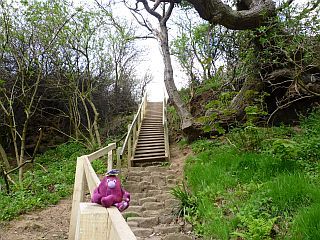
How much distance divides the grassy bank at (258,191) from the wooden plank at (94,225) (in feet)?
6.36

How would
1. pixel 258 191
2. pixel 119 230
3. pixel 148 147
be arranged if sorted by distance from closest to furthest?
pixel 119 230 < pixel 258 191 < pixel 148 147

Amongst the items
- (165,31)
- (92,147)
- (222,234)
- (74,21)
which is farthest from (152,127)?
(222,234)

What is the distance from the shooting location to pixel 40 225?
5297mm

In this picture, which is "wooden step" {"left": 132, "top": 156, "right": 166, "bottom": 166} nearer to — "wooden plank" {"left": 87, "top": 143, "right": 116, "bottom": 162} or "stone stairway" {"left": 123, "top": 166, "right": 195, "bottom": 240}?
"stone stairway" {"left": 123, "top": 166, "right": 195, "bottom": 240}

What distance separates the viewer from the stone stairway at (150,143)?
10.1m

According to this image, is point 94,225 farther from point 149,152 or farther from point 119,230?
point 149,152

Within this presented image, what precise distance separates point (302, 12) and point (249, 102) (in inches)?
130

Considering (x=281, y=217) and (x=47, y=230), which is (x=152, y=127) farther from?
(x=281, y=217)

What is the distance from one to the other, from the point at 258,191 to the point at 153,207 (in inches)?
84.1

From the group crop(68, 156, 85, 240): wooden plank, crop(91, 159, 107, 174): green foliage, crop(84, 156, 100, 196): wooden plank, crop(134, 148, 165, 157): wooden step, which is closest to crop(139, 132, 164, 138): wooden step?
crop(134, 148, 165, 157): wooden step

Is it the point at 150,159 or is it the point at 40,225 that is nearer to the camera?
the point at 40,225

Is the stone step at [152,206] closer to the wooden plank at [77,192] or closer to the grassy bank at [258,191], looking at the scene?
the grassy bank at [258,191]

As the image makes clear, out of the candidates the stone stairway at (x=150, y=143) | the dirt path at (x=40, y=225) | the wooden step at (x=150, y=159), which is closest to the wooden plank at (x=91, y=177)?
the dirt path at (x=40, y=225)

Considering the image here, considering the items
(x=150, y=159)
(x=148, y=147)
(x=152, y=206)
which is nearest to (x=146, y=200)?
(x=152, y=206)
